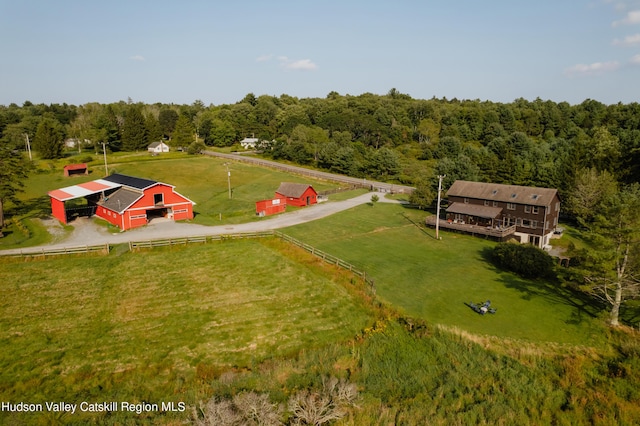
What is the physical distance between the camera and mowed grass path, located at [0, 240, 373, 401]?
21016mm

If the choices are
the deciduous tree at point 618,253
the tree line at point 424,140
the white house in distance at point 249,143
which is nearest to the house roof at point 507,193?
the tree line at point 424,140

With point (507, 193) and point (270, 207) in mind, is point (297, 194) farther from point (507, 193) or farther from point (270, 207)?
point (507, 193)

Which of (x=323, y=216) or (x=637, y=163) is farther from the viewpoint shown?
(x=637, y=163)

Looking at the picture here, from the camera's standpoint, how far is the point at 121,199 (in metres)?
46.6

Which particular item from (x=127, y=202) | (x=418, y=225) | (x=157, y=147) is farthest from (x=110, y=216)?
(x=157, y=147)

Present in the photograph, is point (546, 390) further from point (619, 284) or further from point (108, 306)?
point (108, 306)

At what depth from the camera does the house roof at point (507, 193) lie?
47094 millimetres

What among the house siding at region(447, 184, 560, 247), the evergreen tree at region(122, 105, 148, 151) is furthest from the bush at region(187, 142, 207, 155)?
the house siding at region(447, 184, 560, 247)

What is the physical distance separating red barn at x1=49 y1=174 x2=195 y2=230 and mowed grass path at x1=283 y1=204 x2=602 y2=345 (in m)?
14.6

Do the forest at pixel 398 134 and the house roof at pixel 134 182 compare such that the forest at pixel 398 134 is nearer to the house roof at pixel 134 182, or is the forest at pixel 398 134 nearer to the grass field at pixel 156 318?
the grass field at pixel 156 318

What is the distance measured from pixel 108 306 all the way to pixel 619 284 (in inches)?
1385

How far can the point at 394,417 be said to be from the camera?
55.9ft

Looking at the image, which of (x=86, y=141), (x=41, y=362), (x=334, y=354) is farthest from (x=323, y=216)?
(x=86, y=141)

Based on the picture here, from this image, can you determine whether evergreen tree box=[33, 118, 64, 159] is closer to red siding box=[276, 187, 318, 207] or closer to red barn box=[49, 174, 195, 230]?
red barn box=[49, 174, 195, 230]
